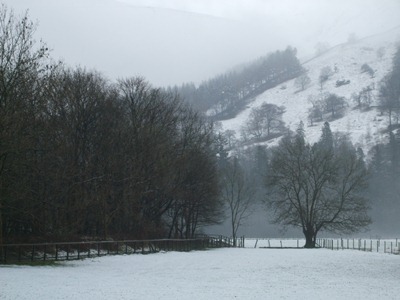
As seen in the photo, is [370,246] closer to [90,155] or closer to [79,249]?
[90,155]

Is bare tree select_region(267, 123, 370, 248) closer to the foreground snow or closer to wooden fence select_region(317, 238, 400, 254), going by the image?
wooden fence select_region(317, 238, 400, 254)

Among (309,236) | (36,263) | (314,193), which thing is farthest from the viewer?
(309,236)

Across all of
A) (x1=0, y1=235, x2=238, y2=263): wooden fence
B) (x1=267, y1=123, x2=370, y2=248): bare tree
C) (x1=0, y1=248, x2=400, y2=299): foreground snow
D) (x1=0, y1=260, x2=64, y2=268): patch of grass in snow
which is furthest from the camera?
(x1=267, y1=123, x2=370, y2=248): bare tree

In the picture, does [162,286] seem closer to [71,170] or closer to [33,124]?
[33,124]

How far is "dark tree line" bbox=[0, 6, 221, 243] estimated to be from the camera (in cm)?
3260

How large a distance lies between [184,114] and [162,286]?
48.8 metres

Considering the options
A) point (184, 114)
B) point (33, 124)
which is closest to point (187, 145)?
point (184, 114)

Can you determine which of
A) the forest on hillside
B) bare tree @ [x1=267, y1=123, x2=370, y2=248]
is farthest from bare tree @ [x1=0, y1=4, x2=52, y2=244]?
bare tree @ [x1=267, y1=123, x2=370, y2=248]

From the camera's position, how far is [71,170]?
4303cm

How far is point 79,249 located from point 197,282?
15073 mm

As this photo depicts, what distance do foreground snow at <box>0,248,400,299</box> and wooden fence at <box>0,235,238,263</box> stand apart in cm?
203

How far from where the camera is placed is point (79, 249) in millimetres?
36344

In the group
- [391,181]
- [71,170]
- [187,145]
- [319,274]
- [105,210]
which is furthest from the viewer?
[391,181]

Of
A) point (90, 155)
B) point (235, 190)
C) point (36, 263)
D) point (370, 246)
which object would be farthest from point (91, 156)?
point (235, 190)
